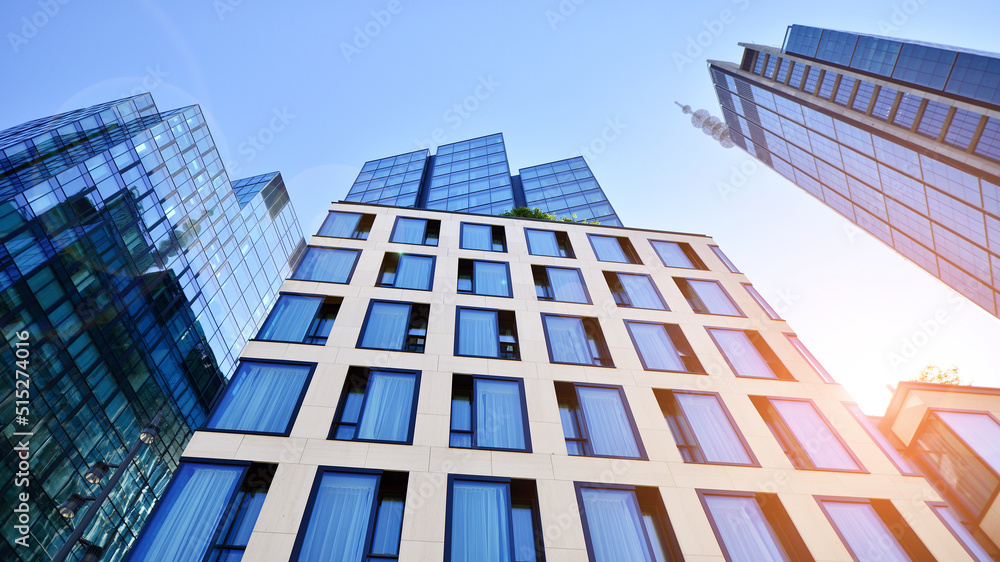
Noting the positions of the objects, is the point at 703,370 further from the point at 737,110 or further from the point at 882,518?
the point at 737,110

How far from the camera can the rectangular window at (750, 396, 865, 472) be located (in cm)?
1427

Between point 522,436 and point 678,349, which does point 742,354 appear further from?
point 522,436

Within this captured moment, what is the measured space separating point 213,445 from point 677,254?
21.8m

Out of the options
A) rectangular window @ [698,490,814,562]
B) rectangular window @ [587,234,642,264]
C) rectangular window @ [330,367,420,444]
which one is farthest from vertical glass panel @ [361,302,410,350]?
rectangular window @ [698,490,814,562]

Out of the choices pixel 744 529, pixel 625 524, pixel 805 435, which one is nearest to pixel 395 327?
pixel 625 524

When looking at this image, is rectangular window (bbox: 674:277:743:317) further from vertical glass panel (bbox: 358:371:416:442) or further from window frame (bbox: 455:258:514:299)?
vertical glass panel (bbox: 358:371:416:442)

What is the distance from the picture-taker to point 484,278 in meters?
20.2

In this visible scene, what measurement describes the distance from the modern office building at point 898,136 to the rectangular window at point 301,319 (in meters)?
40.9

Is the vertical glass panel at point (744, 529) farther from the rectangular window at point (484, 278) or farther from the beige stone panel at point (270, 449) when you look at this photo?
the beige stone panel at point (270, 449)

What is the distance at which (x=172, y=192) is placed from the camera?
111 ft

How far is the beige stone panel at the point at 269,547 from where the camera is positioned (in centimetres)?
1007

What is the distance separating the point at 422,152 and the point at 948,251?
57839 millimetres

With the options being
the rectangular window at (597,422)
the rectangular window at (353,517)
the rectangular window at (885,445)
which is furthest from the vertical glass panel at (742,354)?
the rectangular window at (353,517)

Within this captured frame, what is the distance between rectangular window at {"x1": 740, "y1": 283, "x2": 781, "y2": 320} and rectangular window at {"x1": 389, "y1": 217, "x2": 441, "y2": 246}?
15.6 meters
